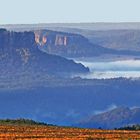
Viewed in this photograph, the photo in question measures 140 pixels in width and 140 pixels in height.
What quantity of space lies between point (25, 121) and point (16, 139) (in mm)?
29630

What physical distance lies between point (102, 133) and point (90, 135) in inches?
133

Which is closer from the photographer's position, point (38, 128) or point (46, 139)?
point (46, 139)

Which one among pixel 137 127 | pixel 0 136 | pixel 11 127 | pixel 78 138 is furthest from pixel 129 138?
pixel 137 127

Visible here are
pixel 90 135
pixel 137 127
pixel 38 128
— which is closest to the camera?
pixel 90 135

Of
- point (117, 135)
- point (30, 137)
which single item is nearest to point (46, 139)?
point (30, 137)

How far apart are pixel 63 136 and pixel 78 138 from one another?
2.52 metres

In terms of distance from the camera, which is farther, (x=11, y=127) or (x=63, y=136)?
(x=11, y=127)

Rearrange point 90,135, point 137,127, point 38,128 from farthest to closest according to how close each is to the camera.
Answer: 1. point 137,127
2. point 38,128
3. point 90,135

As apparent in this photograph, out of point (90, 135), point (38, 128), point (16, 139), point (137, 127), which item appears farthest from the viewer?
point (137, 127)

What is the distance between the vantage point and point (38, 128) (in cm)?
9119

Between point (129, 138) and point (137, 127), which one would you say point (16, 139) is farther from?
point (137, 127)

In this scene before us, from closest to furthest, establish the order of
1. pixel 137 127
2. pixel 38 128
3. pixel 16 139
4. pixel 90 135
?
pixel 16 139 < pixel 90 135 < pixel 38 128 < pixel 137 127

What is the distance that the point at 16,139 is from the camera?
76.5m

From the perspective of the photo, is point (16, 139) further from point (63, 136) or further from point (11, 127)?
point (11, 127)
